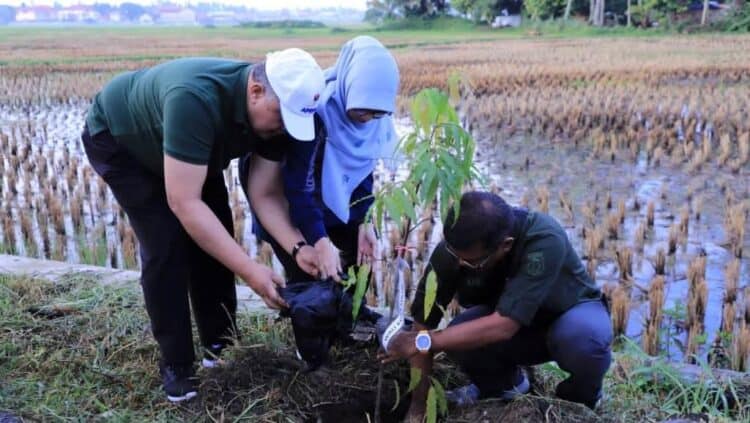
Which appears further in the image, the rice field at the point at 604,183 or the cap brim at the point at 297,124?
the rice field at the point at 604,183

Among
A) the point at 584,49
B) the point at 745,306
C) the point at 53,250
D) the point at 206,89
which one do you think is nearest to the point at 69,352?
the point at 206,89

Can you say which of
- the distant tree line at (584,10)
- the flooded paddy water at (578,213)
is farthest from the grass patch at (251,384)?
the distant tree line at (584,10)

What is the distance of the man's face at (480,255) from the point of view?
6.82 feet

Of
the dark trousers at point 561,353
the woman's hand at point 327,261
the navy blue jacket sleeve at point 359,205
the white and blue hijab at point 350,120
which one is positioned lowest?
the dark trousers at point 561,353

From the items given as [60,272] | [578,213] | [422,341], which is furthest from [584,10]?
[422,341]

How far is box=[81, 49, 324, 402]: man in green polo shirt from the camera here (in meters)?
2.12

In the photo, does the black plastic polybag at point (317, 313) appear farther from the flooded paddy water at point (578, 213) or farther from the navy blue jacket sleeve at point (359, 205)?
the flooded paddy water at point (578, 213)

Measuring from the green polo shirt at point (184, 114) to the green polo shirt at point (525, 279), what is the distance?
77 cm

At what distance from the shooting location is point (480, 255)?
2.10 m

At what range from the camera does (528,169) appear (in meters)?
7.81

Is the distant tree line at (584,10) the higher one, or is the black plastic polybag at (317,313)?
the distant tree line at (584,10)

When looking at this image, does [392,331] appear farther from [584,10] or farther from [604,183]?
[584,10]

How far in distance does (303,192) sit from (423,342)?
797 millimetres

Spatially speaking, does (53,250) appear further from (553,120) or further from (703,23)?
(703,23)
